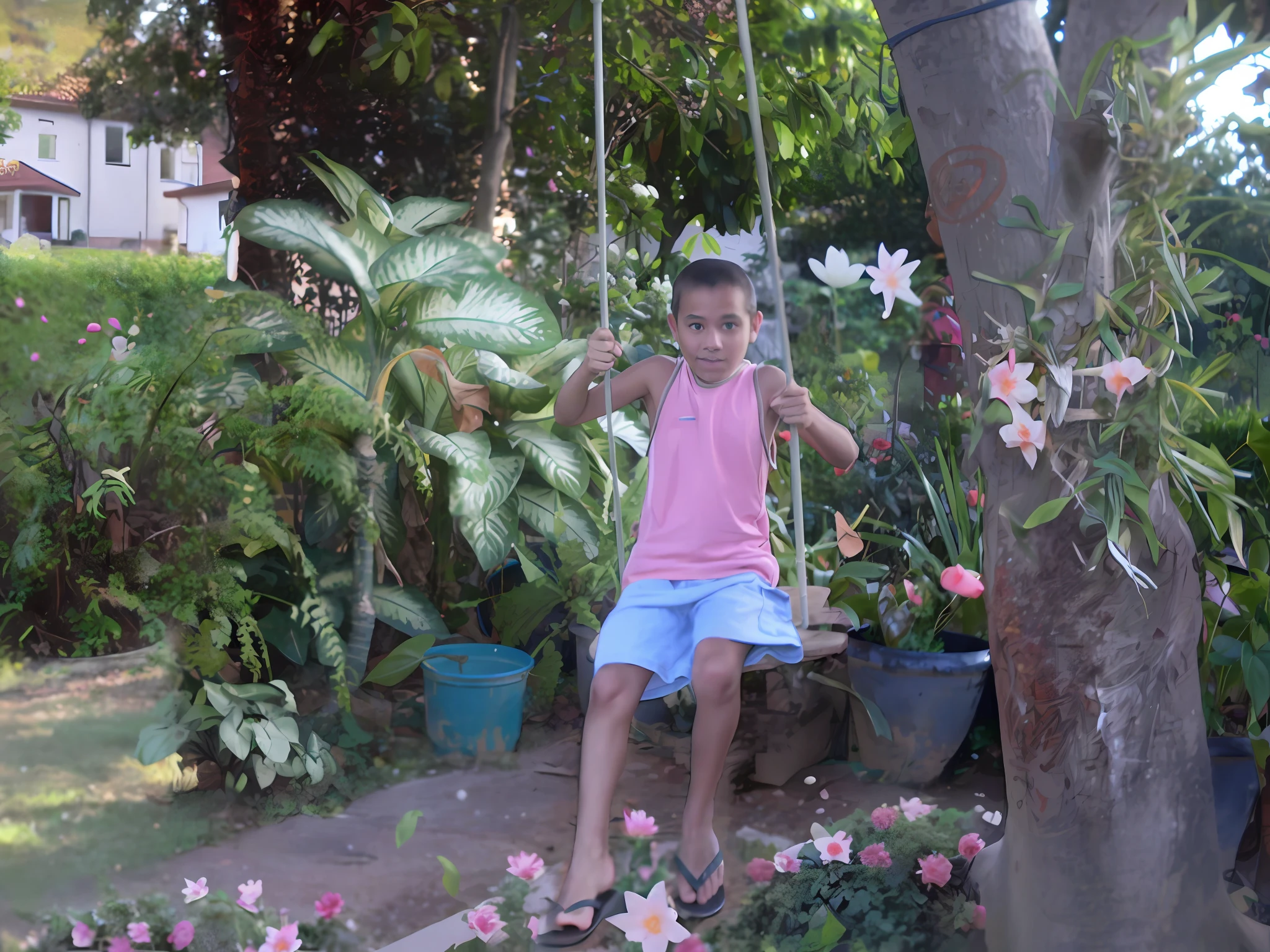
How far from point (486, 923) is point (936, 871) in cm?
82

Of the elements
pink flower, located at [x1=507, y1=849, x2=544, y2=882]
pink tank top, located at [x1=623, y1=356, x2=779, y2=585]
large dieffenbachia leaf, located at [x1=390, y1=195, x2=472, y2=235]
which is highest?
large dieffenbachia leaf, located at [x1=390, y1=195, x2=472, y2=235]

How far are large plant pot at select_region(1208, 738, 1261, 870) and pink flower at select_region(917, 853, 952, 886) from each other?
55 cm

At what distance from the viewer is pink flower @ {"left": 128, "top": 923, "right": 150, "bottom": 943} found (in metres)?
1.75

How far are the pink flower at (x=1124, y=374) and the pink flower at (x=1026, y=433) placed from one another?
0.11 meters

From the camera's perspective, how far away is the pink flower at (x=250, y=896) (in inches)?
71.7

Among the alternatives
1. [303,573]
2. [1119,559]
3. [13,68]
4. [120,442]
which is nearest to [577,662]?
[303,573]

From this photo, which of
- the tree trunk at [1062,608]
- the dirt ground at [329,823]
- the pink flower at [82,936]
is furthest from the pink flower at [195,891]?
the tree trunk at [1062,608]

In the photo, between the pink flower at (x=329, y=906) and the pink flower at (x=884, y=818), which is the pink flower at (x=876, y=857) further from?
the pink flower at (x=329, y=906)

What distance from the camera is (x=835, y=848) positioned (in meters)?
1.80

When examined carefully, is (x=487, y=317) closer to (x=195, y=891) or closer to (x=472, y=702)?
(x=472, y=702)

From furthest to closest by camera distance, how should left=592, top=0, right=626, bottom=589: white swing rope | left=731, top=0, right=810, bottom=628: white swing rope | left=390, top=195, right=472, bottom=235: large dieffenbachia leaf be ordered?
1. left=390, top=195, right=472, bottom=235: large dieffenbachia leaf
2. left=592, top=0, right=626, bottom=589: white swing rope
3. left=731, top=0, right=810, bottom=628: white swing rope

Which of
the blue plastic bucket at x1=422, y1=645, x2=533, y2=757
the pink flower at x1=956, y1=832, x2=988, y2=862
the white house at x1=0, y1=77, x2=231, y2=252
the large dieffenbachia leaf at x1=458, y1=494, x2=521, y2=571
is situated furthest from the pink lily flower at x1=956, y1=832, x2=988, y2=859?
the white house at x1=0, y1=77, x2=231, y2=252

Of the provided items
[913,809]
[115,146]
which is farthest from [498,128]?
[913,809]

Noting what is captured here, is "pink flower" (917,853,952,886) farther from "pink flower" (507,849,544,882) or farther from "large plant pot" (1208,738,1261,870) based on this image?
"pink flower" (507,849,544,882)
